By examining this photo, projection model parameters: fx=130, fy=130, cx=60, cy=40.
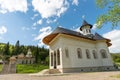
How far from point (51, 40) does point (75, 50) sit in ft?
19.5

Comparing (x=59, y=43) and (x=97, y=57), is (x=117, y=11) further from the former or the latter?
(x=97, y=57)

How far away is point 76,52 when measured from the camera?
24.0 m

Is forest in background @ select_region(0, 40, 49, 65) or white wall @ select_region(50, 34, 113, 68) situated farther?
forest in background @ select_region(0, 40, 49, 65)

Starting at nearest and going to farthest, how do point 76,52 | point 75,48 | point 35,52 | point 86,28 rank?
1. point 76,52
2. point 75,48
3. point 86,28
4. point 35,52

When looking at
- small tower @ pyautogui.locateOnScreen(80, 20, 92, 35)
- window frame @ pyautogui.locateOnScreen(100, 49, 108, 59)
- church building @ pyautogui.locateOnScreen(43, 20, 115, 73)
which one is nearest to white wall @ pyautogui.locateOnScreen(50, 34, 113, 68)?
church building @ pyautogui.locateOnScreen(43, 20, 115, 73)

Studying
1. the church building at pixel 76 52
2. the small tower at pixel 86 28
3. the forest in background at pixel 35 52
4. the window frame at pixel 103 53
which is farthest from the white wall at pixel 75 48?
the forest in background at pixel 35 52

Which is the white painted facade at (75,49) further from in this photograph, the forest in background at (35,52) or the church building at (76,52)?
the forest in background at (35,52)

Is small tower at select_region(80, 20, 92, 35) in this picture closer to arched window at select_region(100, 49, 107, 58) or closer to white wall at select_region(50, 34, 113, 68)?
white wall at select_region(50, 34, 113, 68)

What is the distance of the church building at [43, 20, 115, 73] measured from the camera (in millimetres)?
22594

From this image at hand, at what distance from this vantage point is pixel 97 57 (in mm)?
28031

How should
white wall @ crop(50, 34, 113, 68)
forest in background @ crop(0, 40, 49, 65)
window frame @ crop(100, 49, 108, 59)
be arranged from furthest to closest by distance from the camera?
forest in background @ crop(0, 40, 49, 65), window frame @ crop(100, 49, 108, 59), white wall @ crop(50, 34, 113, 68)

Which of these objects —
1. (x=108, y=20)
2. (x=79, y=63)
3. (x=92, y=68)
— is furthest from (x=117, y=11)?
(x=92, y=68)

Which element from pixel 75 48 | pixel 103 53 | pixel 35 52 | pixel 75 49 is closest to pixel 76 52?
pixel 75 49

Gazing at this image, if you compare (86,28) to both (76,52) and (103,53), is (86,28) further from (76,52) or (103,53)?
(76,52)
